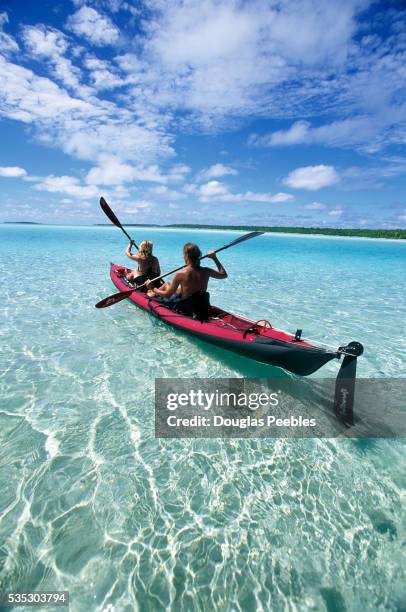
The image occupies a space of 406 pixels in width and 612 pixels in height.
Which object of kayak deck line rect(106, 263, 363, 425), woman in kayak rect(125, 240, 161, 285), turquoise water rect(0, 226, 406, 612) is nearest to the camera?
turquoise water rect(0, 226, 406, 612)

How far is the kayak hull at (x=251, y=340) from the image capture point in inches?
183

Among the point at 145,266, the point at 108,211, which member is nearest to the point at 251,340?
the point at 145,266

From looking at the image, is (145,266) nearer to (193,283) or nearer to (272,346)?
(193,283)

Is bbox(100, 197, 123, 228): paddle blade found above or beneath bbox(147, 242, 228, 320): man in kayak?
above

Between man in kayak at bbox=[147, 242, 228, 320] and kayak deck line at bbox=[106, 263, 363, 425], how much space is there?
241 mm

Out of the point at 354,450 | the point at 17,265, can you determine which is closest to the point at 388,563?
the point at 354,450

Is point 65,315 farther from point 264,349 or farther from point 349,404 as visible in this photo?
point 349,404

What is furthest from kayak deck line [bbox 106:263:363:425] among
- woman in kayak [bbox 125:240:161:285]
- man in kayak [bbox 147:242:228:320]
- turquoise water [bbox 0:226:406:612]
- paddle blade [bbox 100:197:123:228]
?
paddle blade [bbox 100:197:123:228]

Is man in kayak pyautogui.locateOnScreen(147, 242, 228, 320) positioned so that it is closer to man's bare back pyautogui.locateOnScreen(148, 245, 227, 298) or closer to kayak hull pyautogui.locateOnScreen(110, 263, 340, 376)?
man's bare back pyautogui.locateOnScreen(148, 245, 227, 298)

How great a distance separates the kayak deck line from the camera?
434 cm

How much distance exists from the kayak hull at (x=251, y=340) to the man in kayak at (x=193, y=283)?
254 millimetres

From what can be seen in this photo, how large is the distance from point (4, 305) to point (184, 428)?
8244 mm

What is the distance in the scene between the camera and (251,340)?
5.46 meters

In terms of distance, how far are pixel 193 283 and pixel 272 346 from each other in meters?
2.36
